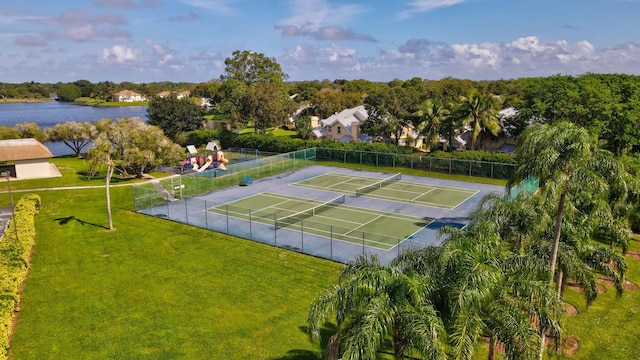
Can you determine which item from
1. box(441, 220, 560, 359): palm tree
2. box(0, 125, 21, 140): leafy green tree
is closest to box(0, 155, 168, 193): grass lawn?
box(0, 125, 21, 140): leafy green tree

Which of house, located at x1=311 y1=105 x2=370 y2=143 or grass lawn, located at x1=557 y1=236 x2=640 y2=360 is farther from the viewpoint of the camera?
house, located at x1=311 y1=105 x2=370 y2=143

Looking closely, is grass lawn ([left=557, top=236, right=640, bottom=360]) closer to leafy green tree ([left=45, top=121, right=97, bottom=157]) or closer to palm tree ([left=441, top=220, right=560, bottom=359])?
palm tree ([left=441, top=220, right=560, bottom=359])

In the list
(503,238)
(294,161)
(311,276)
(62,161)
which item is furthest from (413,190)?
(62,161)

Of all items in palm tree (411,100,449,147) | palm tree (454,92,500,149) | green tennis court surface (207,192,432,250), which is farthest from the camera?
palm tree (411,100,449,147)

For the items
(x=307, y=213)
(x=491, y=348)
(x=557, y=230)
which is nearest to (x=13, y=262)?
(x=307, y=213)

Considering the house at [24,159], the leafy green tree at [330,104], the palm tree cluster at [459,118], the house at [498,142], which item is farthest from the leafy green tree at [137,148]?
the leafy green tree at [330,104]

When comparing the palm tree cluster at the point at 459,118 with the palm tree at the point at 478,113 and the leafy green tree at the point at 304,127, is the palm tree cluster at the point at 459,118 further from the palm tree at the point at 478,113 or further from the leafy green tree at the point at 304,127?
the leafy green tree at the point at 304,127
